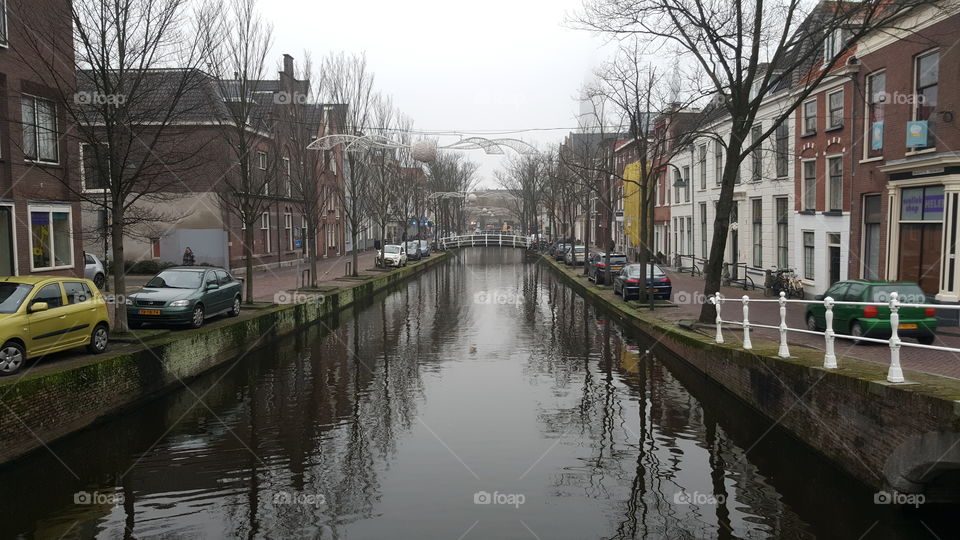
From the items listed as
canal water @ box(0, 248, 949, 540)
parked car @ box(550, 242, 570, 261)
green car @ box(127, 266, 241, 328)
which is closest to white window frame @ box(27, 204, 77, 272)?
green car @ box(127, 266, 241, 328)

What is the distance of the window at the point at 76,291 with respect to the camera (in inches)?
467

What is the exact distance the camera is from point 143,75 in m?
14.0

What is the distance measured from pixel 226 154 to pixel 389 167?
1910cm

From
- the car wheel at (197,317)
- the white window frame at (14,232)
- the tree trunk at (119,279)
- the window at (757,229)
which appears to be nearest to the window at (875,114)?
the window at (757,229)

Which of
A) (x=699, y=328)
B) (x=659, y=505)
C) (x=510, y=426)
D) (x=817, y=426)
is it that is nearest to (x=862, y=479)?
(x=817, y=426)

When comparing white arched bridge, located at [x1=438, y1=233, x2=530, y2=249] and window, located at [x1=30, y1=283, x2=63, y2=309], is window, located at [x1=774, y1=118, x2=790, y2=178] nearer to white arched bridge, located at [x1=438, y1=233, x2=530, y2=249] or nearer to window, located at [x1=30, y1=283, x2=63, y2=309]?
window, located at [x1=30, y1=283, x2=63, y2=309]

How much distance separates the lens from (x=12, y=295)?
10.7m

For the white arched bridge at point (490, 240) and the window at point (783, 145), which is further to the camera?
the white arched bridge at point (490, 240)

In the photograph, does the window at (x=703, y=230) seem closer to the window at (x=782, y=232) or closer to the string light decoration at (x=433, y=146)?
the window at (x=782, y=232)

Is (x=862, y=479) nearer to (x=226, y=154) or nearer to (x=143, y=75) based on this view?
(x=143, y=75)

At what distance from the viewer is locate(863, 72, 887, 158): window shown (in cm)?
1895

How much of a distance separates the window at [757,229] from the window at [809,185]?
428cm

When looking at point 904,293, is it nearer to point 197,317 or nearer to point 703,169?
point 197,317

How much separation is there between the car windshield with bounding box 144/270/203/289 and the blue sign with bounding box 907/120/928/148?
1832 centimetres
